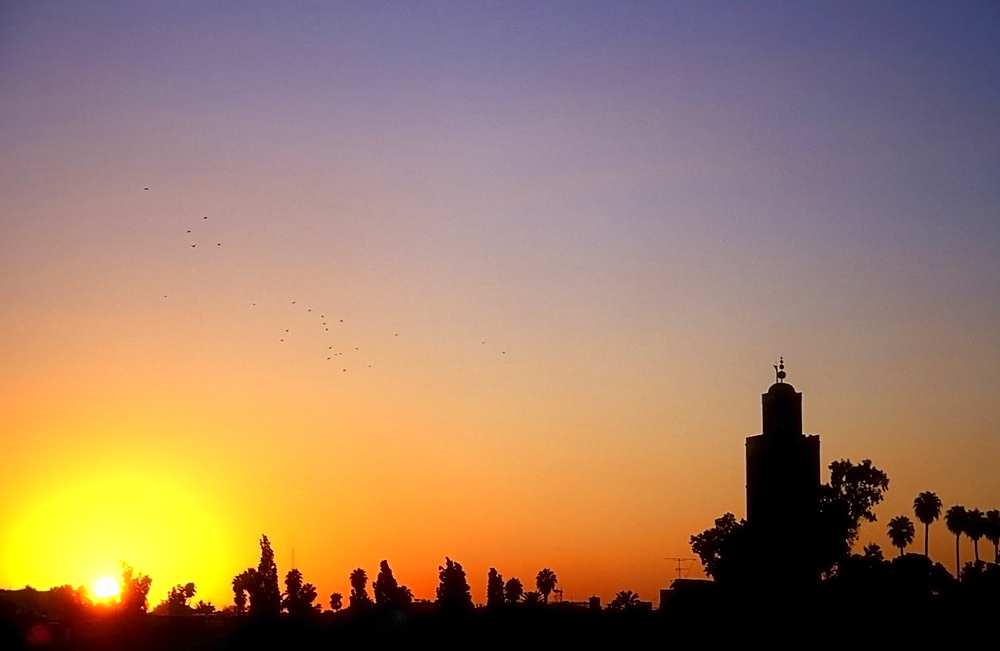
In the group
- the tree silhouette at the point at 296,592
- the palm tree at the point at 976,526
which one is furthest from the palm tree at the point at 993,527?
the tree silhouette at the point at 296,592

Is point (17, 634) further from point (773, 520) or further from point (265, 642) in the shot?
point (773, 520)

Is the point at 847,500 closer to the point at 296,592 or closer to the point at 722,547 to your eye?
the point at 722,547

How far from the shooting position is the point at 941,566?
101188 mm

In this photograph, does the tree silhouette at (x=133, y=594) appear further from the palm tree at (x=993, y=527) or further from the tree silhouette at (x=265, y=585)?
the palm tree at (x=993, y=527)

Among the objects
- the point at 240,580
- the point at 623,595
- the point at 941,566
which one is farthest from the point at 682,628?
the point at 623,595

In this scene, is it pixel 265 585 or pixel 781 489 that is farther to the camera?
pixel 265 585

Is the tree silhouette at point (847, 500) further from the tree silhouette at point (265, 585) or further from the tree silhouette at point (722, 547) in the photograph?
the tree silhouette at point (265, 585)

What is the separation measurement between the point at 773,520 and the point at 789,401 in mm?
8813

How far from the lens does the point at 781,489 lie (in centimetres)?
9744

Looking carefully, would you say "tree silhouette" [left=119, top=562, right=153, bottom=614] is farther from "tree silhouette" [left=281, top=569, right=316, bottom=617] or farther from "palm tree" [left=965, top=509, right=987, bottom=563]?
"palm tree" [left=965, top=509, right=987, bottom=563]

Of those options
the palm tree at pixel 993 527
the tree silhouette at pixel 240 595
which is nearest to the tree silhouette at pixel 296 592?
the tree silhouette at pixel 240 595

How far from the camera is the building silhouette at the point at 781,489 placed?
9688cm

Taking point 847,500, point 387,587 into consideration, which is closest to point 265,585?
point 387,587

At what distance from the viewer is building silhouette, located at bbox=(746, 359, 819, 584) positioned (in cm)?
9688
